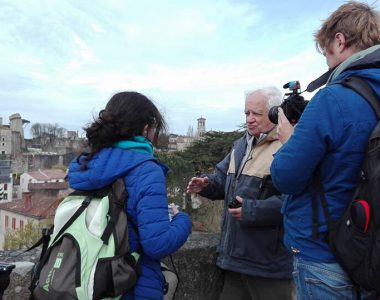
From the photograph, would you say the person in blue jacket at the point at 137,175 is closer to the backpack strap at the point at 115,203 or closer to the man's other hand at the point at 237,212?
the backpack strap at the point at 115,203

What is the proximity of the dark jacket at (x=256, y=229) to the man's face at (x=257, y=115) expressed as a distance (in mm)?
91

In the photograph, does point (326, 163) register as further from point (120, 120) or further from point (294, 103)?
point (120, 120)

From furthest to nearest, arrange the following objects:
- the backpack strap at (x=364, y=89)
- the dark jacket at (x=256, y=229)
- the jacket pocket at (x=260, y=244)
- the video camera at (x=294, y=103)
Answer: the jacket pocket at (x=260, y=244), the dark jacket at (x=256, y=229), the video camera at (x=294, y=103), the backpack strap at (x=364, y=89)

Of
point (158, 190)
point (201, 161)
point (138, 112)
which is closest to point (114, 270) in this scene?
point (158, 190)

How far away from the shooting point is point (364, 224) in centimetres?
139

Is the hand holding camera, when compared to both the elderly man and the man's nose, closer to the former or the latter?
the elderly man

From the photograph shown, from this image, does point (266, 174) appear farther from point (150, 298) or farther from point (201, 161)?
point (201, 161)

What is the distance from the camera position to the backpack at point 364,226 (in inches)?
53.9

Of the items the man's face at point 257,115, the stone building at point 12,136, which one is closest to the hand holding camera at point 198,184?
the man's face at point 257,115

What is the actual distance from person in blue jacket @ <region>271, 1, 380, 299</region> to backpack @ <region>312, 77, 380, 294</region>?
0.13 ft

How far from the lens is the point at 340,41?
1.79 metres

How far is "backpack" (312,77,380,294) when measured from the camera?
137 cm

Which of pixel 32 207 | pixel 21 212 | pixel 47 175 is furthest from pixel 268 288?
pixel 47 175

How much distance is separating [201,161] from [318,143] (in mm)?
A: 10053
